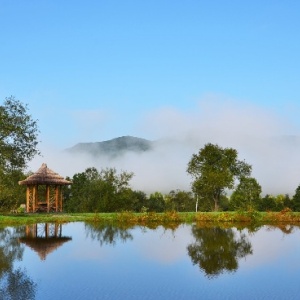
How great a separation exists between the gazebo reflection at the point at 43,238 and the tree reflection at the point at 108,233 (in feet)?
5.39

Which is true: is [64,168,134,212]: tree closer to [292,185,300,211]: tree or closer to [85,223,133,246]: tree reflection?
[85,223,133,246]: tree reflection

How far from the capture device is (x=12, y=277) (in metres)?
13.4

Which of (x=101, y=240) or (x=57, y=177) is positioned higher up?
(x=57, y=177)

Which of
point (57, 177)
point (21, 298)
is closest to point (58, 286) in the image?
point (21, 298)

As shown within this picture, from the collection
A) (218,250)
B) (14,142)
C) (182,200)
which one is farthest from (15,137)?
(182,200)

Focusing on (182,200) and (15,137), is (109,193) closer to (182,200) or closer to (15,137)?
(15,137)

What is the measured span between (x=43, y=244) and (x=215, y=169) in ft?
140

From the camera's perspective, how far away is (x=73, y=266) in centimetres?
1544

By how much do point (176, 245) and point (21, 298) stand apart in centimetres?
1095

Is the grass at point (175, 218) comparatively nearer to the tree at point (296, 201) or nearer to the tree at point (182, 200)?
the tree at point (296, 201)

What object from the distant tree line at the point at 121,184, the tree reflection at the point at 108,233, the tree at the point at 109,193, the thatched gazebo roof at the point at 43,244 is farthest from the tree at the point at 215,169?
the thatched gazebo roof at the point at 43,244

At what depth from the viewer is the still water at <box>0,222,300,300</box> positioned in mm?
11922

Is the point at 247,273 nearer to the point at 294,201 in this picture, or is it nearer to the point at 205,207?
the point at 294,201

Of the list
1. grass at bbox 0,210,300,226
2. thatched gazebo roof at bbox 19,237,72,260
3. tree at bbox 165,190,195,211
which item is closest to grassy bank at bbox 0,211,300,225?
grass at bbox 0,210,300,226
